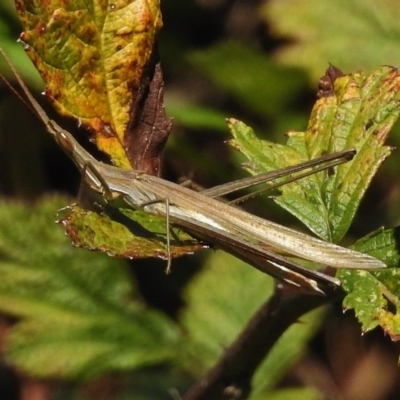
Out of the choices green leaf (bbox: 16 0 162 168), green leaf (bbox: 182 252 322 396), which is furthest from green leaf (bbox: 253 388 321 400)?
green leaf (bbox: 16 0 162 168)

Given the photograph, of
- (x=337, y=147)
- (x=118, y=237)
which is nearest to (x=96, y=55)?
(x=118, y=237)

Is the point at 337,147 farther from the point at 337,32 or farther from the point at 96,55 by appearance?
the point at 337,32

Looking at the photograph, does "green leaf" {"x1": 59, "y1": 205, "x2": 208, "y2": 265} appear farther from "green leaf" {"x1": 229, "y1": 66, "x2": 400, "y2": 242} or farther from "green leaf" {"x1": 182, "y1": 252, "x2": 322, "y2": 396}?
"green leaf" {"x1": 182, "y1": 252, "x2": 322, "y2": 396}

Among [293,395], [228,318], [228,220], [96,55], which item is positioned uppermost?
[96,55]

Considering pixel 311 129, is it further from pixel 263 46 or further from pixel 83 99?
pixel 263 46

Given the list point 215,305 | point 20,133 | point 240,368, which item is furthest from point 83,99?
point 20,133

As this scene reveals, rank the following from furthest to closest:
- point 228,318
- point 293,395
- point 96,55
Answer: point 228,318, point 293,395, point 96,55
